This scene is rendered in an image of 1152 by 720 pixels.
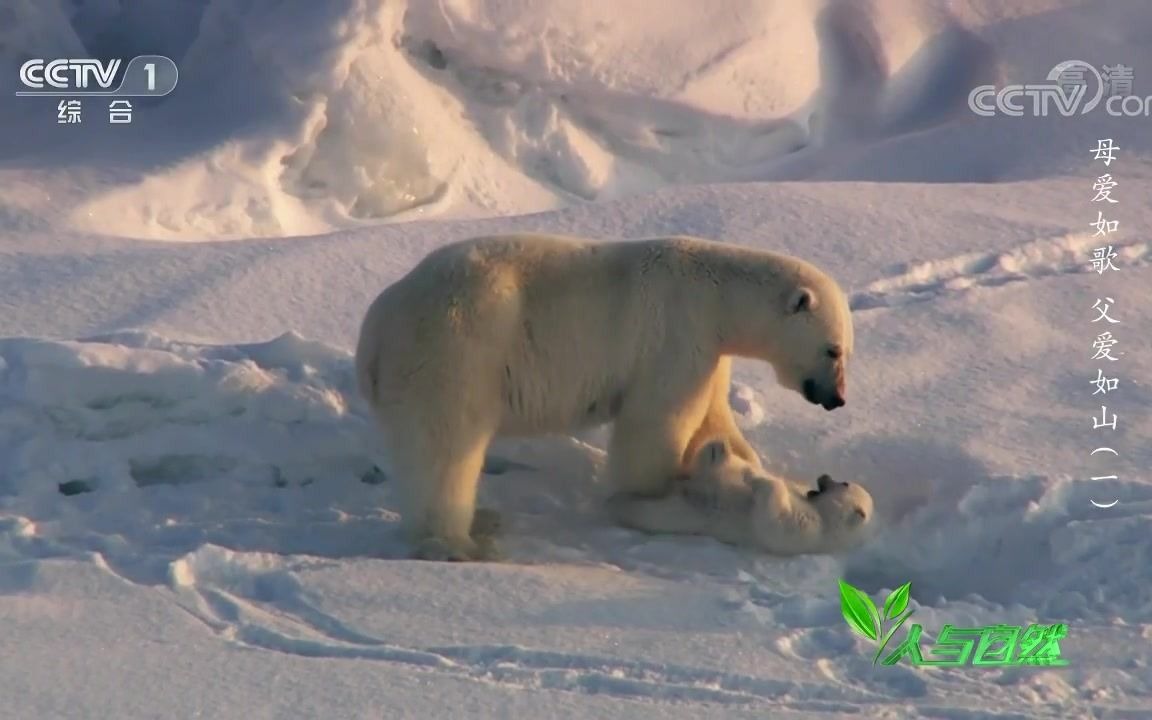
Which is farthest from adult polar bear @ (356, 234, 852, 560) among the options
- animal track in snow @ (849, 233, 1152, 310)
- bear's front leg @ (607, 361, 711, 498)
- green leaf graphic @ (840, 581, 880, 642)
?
animal track in snow @ (849, 233, 1152, 310)

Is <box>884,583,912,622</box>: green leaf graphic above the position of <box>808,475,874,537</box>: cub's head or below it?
below

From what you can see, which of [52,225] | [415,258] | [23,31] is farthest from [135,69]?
[415,258]

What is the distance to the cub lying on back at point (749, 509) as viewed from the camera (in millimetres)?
4570

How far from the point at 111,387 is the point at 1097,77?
6922 millimetres

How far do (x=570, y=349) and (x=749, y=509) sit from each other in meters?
0.74

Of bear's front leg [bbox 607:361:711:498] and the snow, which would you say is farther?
bear's front leg [bbox 607:361:711:498]

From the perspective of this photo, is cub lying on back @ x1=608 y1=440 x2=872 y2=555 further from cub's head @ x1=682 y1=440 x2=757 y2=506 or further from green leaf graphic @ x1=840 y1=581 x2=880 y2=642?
green leaf graphic @ x1=840 y1=581 x2=880 y2=642

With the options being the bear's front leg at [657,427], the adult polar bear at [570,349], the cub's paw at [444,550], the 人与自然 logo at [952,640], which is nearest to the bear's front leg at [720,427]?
the adult polar bear at [570,349]

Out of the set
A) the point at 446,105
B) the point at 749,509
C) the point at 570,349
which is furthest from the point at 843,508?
the point at 446,105

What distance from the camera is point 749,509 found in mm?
4602

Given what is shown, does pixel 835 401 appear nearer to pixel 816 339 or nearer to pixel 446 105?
pixel 816 339

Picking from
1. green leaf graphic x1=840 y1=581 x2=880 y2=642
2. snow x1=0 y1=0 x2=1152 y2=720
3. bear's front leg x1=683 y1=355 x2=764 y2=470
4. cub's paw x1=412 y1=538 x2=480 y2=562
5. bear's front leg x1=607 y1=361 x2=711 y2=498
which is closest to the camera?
snow x1=0 y1=0 x2=1152 y2=720

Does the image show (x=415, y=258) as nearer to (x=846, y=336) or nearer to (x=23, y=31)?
(x=846, y=336)

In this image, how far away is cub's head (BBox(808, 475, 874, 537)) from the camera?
4.59 metres
